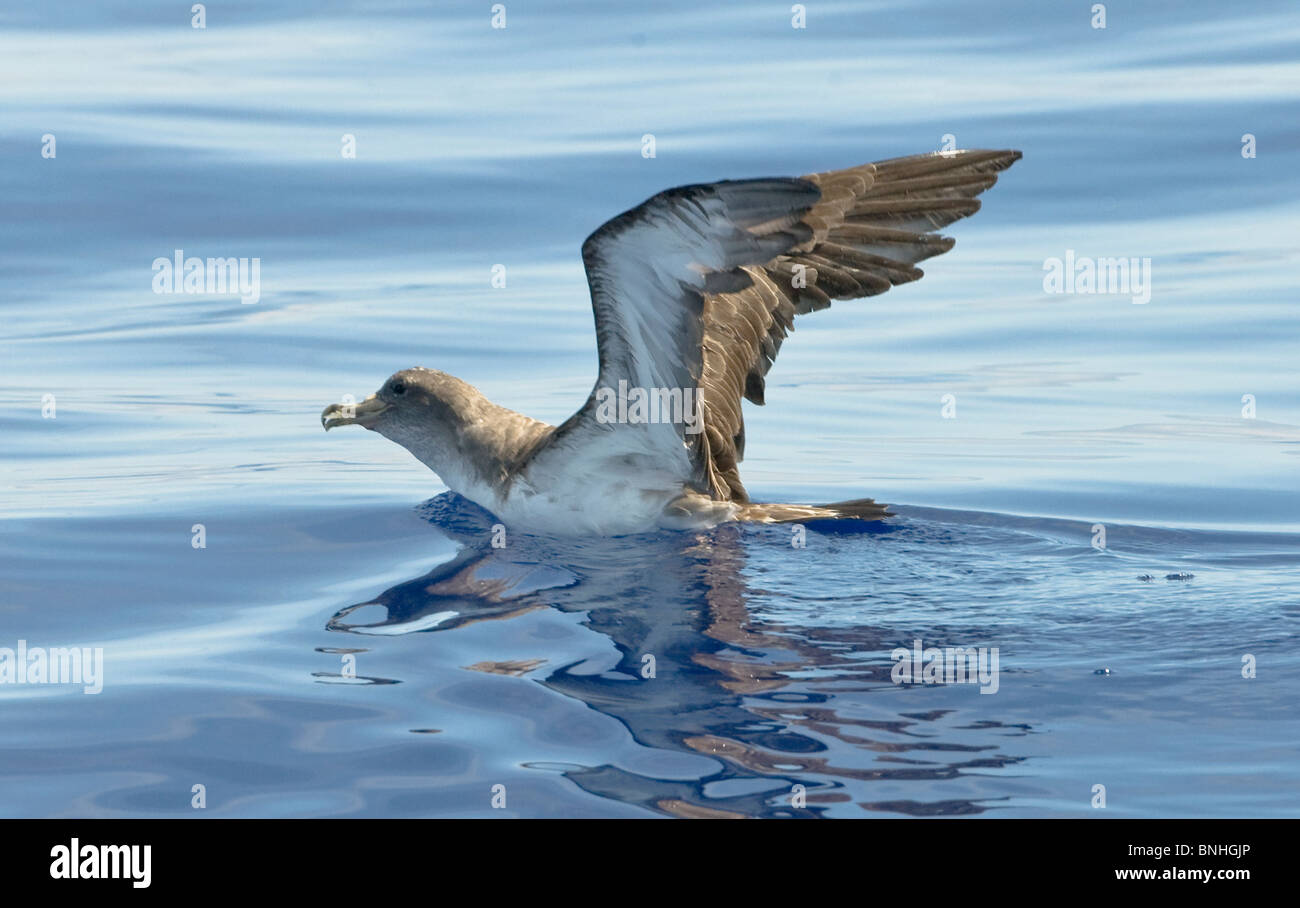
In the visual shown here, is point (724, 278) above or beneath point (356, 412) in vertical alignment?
above

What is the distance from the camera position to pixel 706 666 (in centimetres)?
725

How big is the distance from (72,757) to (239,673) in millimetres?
1064

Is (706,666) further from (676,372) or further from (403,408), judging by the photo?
(403,408)

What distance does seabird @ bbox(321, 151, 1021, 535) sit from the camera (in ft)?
25.7

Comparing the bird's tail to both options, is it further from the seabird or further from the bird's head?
the bird's head

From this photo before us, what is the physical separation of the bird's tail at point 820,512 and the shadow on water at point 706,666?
17cm

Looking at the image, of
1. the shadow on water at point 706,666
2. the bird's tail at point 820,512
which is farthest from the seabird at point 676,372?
the shadow on water at point 706,666

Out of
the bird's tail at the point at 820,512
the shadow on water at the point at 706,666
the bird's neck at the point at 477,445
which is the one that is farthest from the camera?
the bird's neck at the point at 477,445

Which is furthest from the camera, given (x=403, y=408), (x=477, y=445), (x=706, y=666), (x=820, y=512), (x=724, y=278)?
(x=403, y=408)

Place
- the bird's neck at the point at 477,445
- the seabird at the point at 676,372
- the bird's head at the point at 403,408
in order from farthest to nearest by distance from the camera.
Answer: the bird's head at the point at 403,408 → the bird's neck at the point at 477,445 → the seabird at the point at 676,372

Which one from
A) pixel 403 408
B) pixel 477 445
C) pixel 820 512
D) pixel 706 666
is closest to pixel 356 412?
pixel 403 408

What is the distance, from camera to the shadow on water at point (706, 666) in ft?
19.6

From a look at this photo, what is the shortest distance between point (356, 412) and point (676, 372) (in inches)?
109

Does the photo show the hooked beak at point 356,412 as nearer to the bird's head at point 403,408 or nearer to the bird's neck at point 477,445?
the bird's head at point 403,408
